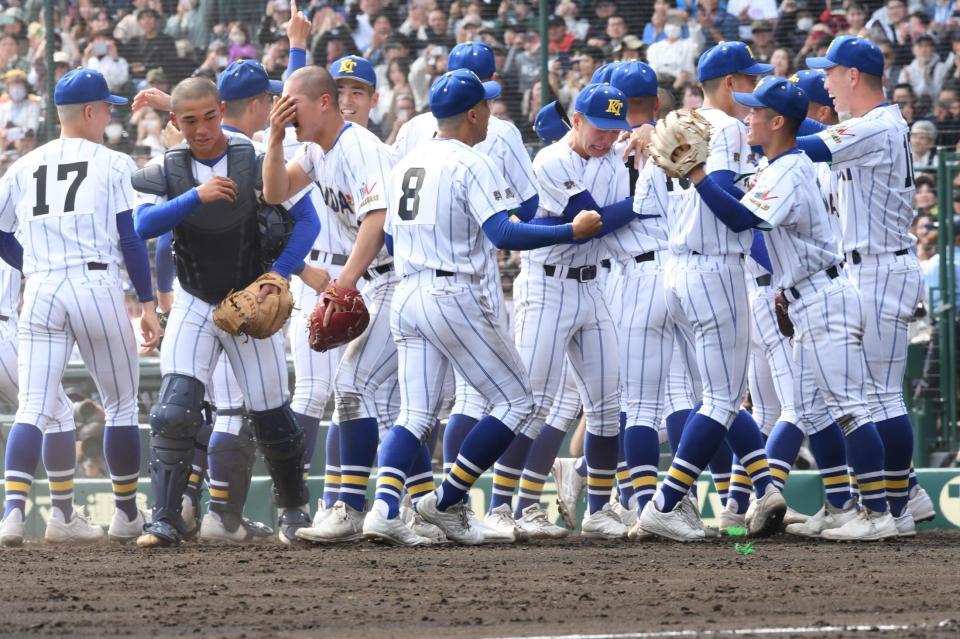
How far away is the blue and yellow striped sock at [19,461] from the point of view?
6.87 m

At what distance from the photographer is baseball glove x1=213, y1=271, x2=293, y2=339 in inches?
243

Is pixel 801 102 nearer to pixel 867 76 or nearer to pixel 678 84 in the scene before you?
pixel 867 76

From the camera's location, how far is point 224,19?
519 inches

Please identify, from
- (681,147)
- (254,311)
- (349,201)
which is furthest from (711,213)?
(254,311)

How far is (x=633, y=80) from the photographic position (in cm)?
724

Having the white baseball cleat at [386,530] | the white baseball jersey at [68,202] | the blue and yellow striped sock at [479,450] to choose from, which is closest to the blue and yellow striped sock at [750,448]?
the blue and yellow striped sock at [479,450]

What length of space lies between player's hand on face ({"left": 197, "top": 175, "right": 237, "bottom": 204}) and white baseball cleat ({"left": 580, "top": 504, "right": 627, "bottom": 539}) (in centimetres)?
240

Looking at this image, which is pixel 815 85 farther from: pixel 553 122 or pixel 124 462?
pixel 124 462

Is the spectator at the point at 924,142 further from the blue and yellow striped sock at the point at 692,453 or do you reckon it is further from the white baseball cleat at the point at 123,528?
the white baseball cleat at the point at 123,528

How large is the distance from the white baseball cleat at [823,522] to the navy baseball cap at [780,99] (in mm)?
1830

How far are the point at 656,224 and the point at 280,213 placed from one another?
183cm

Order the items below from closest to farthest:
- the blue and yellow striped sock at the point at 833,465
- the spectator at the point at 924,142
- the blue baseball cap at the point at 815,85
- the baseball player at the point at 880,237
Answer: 1. the baseball player at the point at 880,237
2. the blue and yellow striped sock at the point at 833,465
3. the blue baseball cap at the point at 815,85
4. the spectator at the point at 924,142

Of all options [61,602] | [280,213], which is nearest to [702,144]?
[280,213]

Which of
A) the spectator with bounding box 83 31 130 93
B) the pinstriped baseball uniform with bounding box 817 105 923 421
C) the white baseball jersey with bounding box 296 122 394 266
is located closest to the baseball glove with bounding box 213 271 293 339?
the white baseball jersey with bounding box 296 122 394 266
